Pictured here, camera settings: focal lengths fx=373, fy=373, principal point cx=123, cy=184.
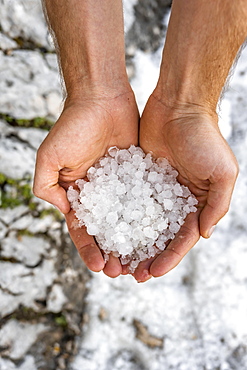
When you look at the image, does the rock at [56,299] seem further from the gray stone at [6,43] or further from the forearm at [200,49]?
the gray stone at [6,43]

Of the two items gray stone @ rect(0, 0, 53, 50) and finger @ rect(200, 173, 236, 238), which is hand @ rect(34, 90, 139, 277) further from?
gray stone @ rect(0, 0, 53, 50)

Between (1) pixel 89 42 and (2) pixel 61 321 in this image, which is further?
(2) pixel 61 321

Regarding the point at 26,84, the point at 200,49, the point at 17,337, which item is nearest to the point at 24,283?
the point at 17,337

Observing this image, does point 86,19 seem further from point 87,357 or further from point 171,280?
point 87,357

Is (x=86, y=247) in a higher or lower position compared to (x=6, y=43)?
lower

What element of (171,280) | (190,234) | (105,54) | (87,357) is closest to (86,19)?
(105,54)

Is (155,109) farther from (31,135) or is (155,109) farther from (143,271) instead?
(31,135)

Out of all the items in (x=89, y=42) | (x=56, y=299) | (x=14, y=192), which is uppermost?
(x=89, y=42)
